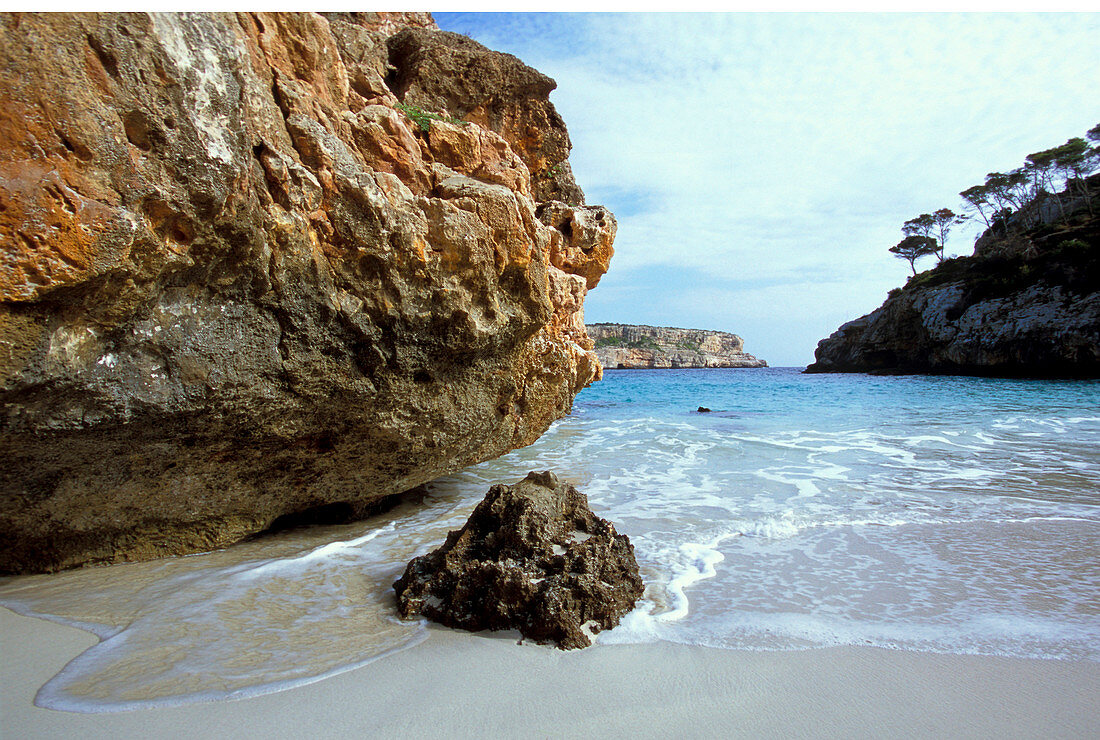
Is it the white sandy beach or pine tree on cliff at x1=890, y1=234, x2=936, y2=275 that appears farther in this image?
pine tree on cliff at x1=890, y1=234, x2=936, y2=275

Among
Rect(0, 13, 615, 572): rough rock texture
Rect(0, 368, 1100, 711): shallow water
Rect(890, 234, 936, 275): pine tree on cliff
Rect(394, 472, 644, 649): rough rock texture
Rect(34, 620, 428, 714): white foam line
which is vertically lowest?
Rect(0, 368, 1100, 711): shallow water

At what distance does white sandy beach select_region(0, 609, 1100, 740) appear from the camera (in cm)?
208

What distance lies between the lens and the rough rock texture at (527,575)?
283cm

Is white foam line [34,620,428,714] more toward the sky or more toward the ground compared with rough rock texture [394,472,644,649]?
more toward the ground

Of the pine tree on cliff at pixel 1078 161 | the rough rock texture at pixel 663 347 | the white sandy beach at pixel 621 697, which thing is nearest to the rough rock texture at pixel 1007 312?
the pine tree on cliff at pixel 1078 161

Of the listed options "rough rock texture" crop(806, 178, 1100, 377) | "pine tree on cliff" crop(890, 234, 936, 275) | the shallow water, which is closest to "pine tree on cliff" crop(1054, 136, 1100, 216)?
"rough rock texture" crop(806, 178, 1100, 377)

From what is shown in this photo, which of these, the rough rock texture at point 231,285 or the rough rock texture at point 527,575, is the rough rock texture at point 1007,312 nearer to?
the rough rock texture at point 527,575

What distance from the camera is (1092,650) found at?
2.69 metres

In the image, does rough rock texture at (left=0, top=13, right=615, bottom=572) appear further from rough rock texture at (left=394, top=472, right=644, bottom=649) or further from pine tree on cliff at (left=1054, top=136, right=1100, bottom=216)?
pine tree on cliff at (left=1054, top=136, right=1100, bottom=216)

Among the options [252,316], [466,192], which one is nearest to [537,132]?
[466,192]

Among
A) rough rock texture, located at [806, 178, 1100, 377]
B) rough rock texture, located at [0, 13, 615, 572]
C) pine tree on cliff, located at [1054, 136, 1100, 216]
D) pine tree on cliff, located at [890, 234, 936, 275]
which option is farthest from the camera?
pine tree on cliff, located at [890, 234, 936, 275]

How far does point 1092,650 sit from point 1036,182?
183 feet

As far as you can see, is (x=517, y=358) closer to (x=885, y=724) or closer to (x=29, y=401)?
(x=29, y=401)

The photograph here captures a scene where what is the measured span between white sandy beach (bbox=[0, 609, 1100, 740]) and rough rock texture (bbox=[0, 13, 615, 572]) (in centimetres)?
116
